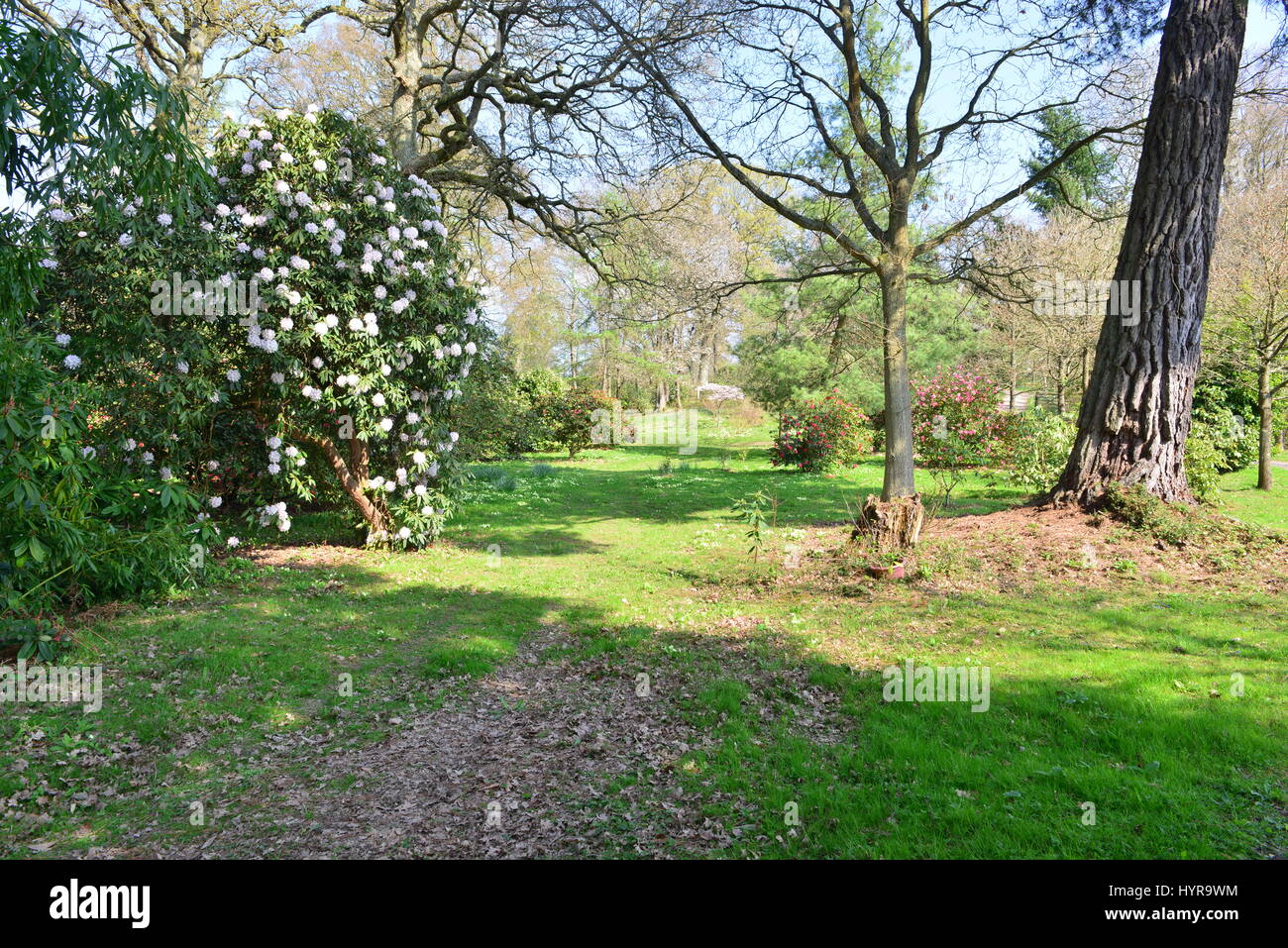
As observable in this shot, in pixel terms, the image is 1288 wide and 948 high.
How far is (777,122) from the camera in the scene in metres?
Result: 9.72

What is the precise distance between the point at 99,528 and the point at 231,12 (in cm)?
1283

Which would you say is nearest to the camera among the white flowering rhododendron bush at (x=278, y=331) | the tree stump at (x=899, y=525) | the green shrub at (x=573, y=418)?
the white flowering rhododendron bush at (x=278, y=331)

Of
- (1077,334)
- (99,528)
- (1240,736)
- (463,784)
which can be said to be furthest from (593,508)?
(1077,334)

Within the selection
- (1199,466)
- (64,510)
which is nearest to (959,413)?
(1199,466)

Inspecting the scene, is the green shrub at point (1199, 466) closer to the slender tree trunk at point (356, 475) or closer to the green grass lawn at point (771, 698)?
the green grass lawn at point (771, 698)

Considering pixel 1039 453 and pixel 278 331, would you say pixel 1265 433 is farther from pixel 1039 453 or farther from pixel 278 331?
pixel 278 331

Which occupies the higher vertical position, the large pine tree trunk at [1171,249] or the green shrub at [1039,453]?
the large pine tree trunk at [1171,249]

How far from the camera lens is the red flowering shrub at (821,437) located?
55.4 ft

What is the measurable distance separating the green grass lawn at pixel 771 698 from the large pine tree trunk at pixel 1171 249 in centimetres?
169

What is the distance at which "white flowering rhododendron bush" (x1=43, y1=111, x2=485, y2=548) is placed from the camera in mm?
6344

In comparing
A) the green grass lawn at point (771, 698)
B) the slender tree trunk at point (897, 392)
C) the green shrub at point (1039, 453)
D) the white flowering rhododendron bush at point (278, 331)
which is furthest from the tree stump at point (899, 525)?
the white flowering rhododendron bush at point (278, 331)

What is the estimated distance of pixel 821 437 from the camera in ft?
55.1

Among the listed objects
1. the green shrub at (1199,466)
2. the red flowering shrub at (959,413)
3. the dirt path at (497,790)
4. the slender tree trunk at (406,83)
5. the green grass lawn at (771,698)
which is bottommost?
the dirt path at (497,790)

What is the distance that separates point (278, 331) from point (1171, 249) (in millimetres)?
9169
